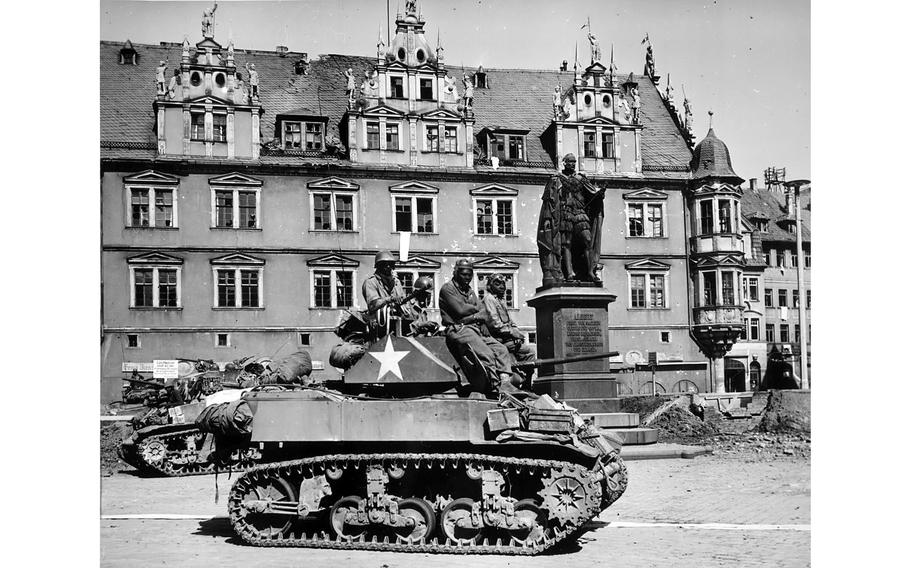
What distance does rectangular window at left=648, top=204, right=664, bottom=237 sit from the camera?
102 feet

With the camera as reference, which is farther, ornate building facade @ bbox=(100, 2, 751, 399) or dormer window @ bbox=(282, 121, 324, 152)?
dormer window @ bbox=(282, 121, 324, 152)

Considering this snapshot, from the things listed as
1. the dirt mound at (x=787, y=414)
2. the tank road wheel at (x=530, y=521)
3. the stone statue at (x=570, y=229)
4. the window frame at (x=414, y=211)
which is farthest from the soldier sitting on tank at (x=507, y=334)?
the window frame at (x=414, y=211)

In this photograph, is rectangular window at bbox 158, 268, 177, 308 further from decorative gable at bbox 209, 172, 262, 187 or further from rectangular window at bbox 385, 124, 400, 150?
rectangular window at bbox 385, 124, 400, 150

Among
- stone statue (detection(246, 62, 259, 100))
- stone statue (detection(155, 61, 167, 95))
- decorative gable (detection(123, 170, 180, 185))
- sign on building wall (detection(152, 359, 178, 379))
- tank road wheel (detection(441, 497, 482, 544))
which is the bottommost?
tank road wheel (detection(441, 497, 482, 544))

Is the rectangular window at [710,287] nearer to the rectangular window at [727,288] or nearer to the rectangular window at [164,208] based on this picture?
the rectangular window at [727,288]

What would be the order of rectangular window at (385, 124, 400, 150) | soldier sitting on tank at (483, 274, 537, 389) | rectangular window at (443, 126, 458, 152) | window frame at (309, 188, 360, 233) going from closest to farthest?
soldier sitting on tank at (483, 274, 537, 389), window frame at (309, 188, 360, 233), rectangular window at (385, 124, 400, 150), rectangular window at (443, 126, 458, 152)

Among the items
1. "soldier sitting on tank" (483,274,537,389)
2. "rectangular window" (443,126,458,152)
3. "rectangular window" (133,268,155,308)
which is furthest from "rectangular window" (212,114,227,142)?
"soldier sitting on tank" (483,274,537,389)

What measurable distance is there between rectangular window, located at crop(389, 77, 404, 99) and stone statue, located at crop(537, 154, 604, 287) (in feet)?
40.6

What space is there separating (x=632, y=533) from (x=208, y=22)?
32.6 feet

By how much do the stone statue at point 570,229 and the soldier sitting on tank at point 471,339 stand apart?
6578 mm

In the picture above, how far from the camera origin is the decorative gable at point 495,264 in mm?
28938
